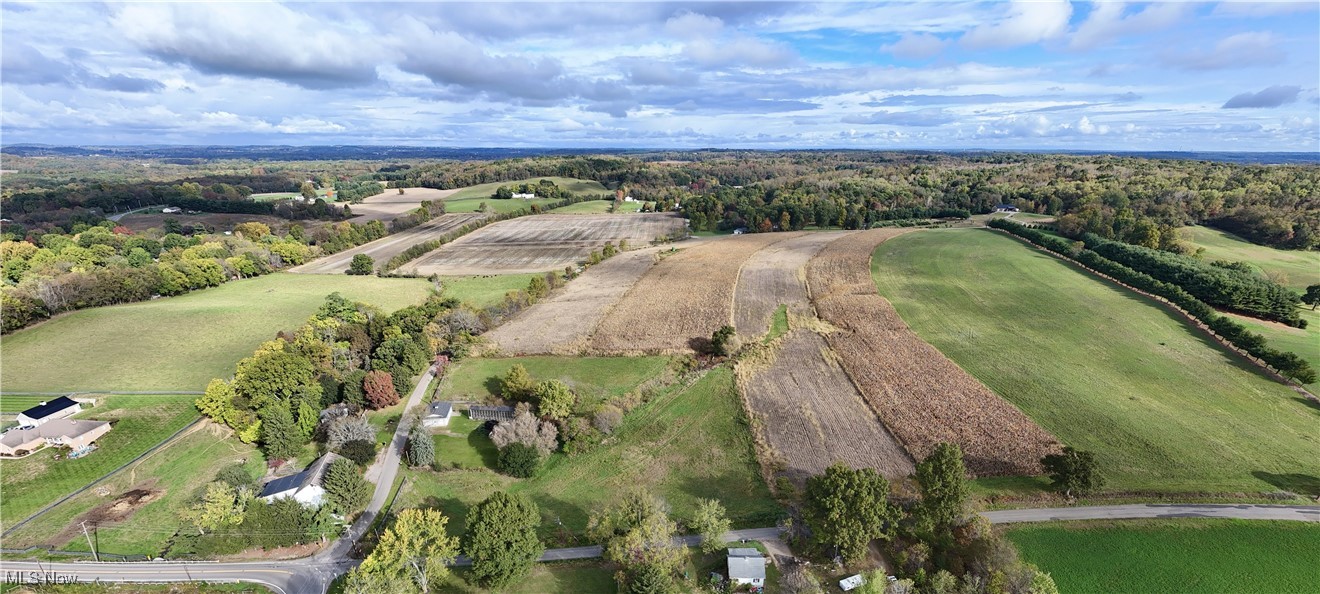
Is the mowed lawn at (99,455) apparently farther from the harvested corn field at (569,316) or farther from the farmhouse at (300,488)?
the harvested corn field at (569,316)

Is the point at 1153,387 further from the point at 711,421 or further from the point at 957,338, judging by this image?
the point at 711,421

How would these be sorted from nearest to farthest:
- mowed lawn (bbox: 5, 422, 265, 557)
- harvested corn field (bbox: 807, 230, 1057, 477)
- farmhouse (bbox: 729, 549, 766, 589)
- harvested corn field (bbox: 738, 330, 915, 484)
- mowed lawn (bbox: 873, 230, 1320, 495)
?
1. farmhouse (bbox: 729, 549, 766, 589)
2. mowed lawn (bbox: 5, 422, 265, 557)
3. mowed lawn (bbox: 873, 230, 1320, 495)
4. harvested corn field (bbox: 738, 330, 915, 484)
5. harvested corn field (bbox: 807, 230, 1057, 477)

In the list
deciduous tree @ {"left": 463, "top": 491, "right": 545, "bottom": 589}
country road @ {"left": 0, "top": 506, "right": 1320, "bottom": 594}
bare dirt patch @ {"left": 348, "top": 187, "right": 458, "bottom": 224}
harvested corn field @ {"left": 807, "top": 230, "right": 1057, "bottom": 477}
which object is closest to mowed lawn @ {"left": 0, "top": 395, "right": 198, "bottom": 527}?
country road @ {"left": 0, "top": 506, "right": 1320, "bottom": 594}

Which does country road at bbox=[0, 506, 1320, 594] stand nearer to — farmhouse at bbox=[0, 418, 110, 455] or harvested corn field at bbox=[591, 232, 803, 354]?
farmhouse at bbox=[0, 418, 110, 455]

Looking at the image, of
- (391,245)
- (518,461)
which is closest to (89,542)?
(518,461)

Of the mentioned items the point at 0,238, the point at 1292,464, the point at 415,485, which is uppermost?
the point at 0,238

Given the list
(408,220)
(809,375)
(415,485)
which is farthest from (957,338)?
(408,220)

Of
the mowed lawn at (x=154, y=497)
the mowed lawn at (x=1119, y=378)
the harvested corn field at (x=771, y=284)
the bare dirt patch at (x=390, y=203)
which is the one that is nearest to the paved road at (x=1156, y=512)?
the mowed lawn at (x=1119, y=378)
